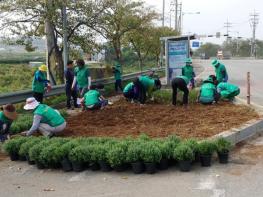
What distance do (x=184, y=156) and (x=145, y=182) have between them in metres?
0.77

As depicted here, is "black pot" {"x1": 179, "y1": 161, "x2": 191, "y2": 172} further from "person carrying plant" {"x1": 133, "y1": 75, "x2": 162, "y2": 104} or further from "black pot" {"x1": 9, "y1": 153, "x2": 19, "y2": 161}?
"person carrying plant" {"x1": 133, "y1": 75, "x2": 162, "y2": 104}

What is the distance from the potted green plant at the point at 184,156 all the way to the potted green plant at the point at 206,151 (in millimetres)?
222

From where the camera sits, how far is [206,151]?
7527 mm

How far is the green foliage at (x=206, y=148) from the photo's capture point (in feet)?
24.6

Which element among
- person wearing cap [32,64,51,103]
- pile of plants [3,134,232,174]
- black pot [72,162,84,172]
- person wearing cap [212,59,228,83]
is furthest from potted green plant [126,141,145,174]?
person wearing cap [212,59,228,83]

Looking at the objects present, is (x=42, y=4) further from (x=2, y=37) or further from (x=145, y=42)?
(x=145, y=42)

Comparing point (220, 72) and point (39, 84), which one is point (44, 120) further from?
point (220, 72)

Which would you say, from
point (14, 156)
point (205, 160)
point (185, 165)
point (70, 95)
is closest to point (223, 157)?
point (205, 160)

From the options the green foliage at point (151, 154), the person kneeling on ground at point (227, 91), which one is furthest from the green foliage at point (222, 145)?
the person kneeling on ground at point (227, 91)

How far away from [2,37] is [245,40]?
131 m

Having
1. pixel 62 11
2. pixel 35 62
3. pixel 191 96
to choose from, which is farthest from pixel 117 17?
pixel 35 62

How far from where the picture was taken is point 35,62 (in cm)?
4884

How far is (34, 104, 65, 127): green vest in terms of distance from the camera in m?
9.42

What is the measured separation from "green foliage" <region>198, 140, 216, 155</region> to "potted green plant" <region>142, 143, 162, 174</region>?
68 cm
